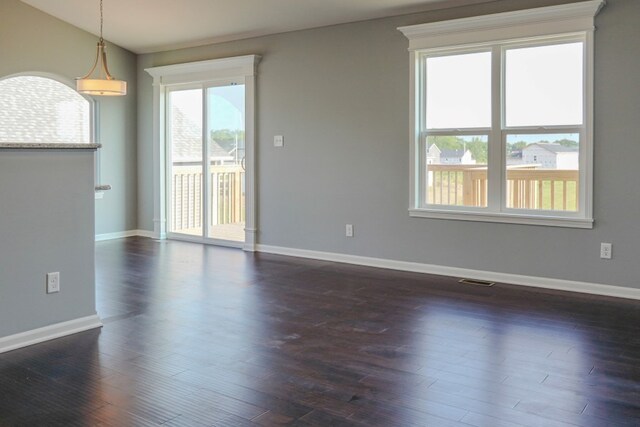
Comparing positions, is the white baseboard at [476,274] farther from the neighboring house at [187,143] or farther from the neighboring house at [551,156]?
the neighboring house at [187,143]

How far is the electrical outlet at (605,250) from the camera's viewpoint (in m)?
4.60

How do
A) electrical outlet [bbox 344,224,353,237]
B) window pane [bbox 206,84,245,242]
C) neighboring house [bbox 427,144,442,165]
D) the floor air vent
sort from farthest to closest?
1. window pane [bbox 206,84,245,242]
2. electrical outlet [bbox 344,224,353,237]
3. neighboring house [bbox 427,144,442,165]
4. the floor air vent

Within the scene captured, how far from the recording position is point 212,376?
288cm

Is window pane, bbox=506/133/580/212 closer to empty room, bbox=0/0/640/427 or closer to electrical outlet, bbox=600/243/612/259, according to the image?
empty room, bbox=0/0/640/427

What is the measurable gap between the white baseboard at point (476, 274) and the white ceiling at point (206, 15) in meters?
2.41

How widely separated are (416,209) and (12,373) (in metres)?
3.70

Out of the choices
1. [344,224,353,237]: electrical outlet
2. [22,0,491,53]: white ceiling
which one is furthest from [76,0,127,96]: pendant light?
[344,224,353,237]: electrical outlet

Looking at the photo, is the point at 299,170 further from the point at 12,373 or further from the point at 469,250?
the point at 12,373

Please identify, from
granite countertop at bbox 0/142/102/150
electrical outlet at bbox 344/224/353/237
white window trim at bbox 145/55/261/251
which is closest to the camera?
granite countertop at bbox 0/142/102/150

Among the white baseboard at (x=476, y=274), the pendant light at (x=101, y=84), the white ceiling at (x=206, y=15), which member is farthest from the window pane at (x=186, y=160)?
the pendant light at (x=101, y=84)

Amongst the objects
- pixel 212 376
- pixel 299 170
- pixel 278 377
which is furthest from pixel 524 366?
pixel 299 170

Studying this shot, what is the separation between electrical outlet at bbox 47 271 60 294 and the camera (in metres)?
3.46

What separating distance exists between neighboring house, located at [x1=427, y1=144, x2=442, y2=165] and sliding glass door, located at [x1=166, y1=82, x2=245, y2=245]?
2407 mm

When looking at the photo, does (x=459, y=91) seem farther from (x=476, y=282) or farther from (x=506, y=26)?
(x=476, y=282)
